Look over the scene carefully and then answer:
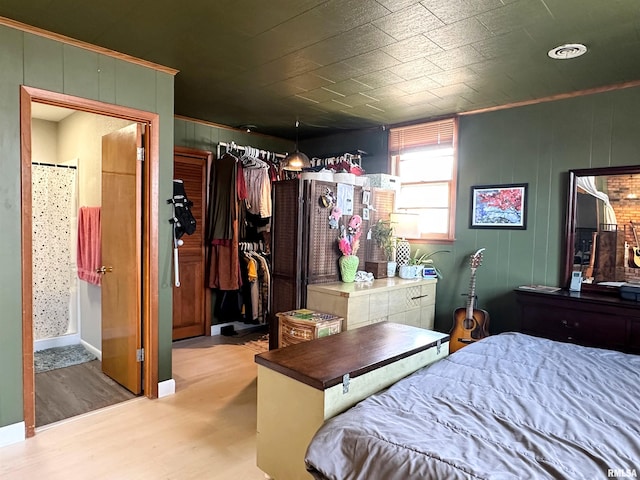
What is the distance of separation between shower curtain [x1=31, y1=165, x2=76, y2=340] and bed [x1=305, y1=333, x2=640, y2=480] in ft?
13.3

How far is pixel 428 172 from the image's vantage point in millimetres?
4301

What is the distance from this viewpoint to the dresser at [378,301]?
318 cm

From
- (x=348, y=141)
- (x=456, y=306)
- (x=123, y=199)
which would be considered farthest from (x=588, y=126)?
(x=123, y=199)

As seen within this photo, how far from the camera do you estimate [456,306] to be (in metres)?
4.05

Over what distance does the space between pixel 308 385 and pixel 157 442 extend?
1437 mm

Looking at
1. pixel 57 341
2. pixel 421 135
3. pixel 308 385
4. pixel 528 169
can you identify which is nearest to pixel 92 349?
pixel 57 341

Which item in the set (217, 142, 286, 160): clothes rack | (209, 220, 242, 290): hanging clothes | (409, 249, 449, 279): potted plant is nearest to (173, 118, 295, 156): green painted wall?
(217, 142, 286, 160): clothes rack

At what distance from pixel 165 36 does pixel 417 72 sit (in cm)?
172

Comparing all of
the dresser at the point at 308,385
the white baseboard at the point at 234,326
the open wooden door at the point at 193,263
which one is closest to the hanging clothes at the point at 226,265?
the open wooden door at the point at 193,263

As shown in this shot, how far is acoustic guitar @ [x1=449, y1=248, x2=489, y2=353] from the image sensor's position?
144 inches

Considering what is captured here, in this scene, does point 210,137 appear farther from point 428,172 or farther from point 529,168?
point 529,168

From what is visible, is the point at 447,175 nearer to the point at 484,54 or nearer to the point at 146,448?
the point at 484,54

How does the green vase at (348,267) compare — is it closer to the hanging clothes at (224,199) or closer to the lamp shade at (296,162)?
the lamp shade at (296,162)

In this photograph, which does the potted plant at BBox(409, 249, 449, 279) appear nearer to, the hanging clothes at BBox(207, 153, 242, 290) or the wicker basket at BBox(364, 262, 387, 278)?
the wicker basket at BBox(364, 262, 387, 278)
